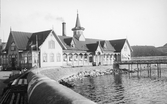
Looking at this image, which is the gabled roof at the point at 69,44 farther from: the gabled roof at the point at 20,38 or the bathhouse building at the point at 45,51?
the gabled roof at the point at 20,38

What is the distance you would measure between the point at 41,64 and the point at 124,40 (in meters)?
28.7

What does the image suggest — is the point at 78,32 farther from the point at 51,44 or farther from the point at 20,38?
the point at 20,38

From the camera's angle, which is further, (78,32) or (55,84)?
(78,32)

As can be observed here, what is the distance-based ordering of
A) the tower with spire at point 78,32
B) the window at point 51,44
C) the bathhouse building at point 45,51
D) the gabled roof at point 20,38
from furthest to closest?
the tower with spire at point 78,32, the window at point 51,44, the gabled roof at point 20,38, the bathhouse building at point 45,51

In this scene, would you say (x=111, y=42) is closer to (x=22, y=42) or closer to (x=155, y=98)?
(x=22, y=42)

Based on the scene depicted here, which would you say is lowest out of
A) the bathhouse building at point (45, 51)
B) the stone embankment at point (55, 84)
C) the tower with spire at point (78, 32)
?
the stone embankment at point (55, 84)

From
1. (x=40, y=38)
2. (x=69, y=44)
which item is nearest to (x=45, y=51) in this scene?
(x=40, y=38)

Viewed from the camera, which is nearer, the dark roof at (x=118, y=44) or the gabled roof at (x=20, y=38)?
the gabled roof at (x=20, y=38)

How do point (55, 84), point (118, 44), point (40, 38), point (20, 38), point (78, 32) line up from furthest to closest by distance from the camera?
point (118, 44) → point (78, 32) → point (20, 38) → point (40, 38) → point (55, 84)

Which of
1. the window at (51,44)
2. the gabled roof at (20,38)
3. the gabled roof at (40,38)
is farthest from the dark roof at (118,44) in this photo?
the gabled roof at (20,38)

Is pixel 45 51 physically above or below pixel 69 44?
below

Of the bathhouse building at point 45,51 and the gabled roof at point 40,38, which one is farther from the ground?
the gabled roof at point 40,38

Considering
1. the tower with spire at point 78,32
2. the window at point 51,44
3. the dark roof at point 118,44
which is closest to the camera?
the window at point 51,44

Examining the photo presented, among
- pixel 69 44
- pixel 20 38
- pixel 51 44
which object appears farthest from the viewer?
pixel 69 44
